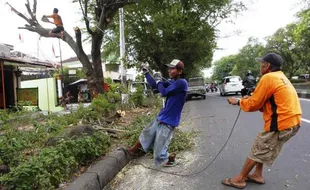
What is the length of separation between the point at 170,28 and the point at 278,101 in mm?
20637

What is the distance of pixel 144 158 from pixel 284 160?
2488 mm

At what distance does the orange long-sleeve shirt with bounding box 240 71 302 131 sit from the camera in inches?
159

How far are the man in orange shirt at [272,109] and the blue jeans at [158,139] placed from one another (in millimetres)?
1250

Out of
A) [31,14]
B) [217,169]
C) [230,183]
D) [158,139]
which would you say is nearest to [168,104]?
[158,139]

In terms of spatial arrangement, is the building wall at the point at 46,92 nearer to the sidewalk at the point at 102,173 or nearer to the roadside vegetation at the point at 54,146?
the roadside vegetation at the point at 54,146

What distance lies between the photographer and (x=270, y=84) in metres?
4.03

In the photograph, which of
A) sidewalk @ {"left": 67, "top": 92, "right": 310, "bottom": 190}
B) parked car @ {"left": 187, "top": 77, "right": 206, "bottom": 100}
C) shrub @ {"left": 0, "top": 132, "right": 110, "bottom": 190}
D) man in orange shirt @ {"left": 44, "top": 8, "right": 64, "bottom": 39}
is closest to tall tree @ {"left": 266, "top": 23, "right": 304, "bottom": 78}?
parked car @ {"left": 187, "top": 77, "right": 206, "bottom": 100}

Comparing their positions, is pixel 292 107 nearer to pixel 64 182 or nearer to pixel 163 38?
pixel 64 182

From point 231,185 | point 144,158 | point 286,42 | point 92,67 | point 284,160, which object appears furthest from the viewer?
point 286,42

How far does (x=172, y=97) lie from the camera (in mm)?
4992

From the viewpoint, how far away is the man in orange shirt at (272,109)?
4043mm

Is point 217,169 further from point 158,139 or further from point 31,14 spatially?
point 31,14

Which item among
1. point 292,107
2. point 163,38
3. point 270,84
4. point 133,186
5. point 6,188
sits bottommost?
point 133,186

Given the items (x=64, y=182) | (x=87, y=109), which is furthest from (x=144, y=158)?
(x=87, y=109)
